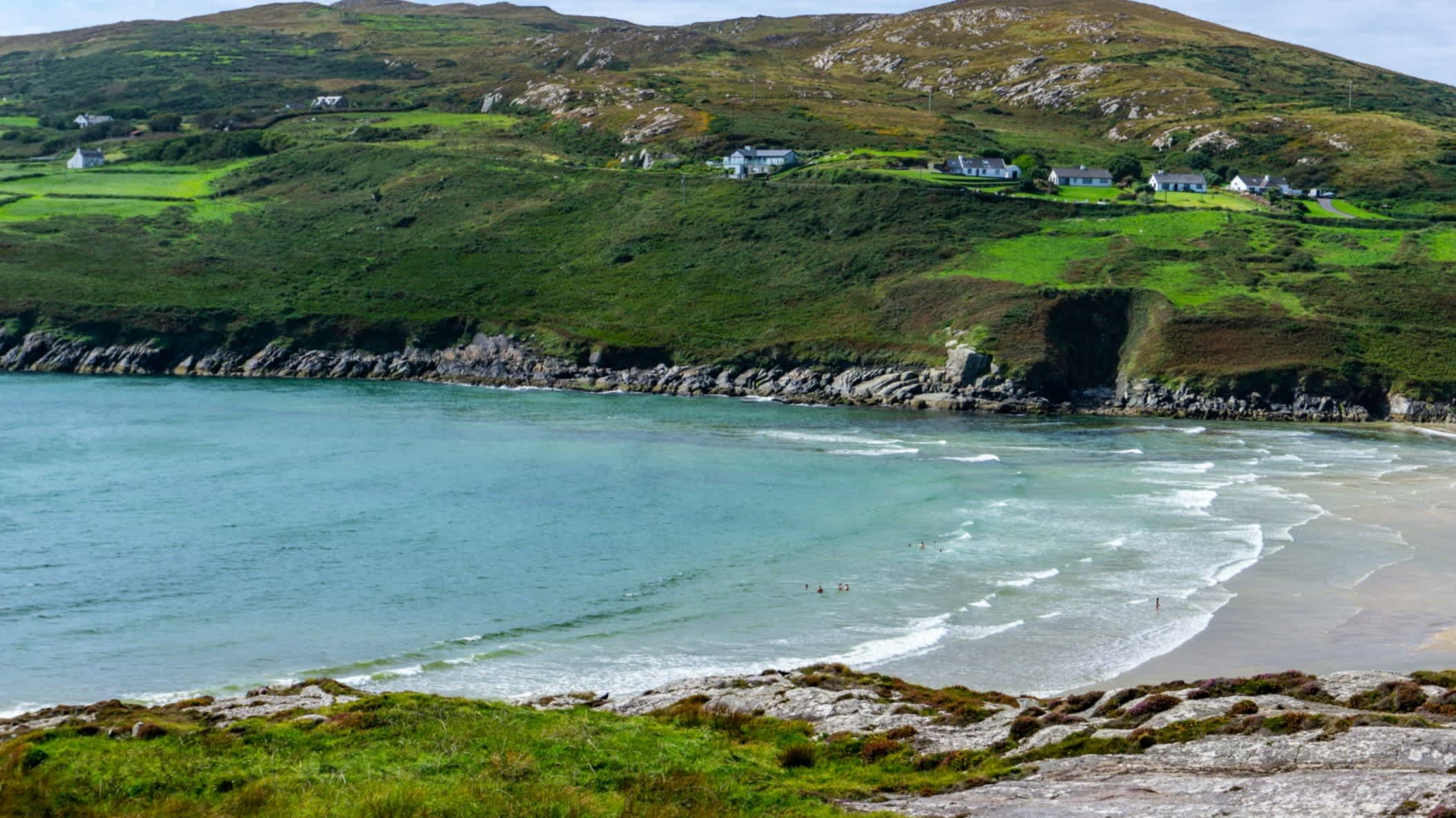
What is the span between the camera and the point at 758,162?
156 metres

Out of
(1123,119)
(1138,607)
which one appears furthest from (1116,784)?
(1123,119)

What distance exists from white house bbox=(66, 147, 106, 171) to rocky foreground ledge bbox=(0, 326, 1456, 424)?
61395 millimetres

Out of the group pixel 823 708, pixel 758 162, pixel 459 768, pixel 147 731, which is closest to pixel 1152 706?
pixel 823 708

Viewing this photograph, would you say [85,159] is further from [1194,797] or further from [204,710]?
[1194,797]

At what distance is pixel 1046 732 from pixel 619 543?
1202 inches

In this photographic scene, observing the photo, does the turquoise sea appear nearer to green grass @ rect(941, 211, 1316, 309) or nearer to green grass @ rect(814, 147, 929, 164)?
green grass @ rect(941, 211, 1316, 309)

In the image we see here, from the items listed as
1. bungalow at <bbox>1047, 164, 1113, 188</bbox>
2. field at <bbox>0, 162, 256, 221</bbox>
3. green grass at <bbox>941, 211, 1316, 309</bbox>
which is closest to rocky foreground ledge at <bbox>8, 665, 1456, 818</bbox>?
green grass at <bbox>941, 211, 1316, 309</bbox>

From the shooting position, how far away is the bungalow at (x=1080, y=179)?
151m

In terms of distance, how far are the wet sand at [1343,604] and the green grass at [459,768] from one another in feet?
47.3

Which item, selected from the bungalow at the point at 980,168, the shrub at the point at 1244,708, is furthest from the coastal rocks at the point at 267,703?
the bungalow at the point at 980,168

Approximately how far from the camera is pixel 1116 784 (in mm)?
19109

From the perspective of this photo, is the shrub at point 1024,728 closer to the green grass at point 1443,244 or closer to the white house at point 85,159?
the green grass at point 1443,244

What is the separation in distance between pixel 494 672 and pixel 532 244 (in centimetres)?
10517

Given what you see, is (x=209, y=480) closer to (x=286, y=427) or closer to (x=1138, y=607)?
(x=286, y=427)
